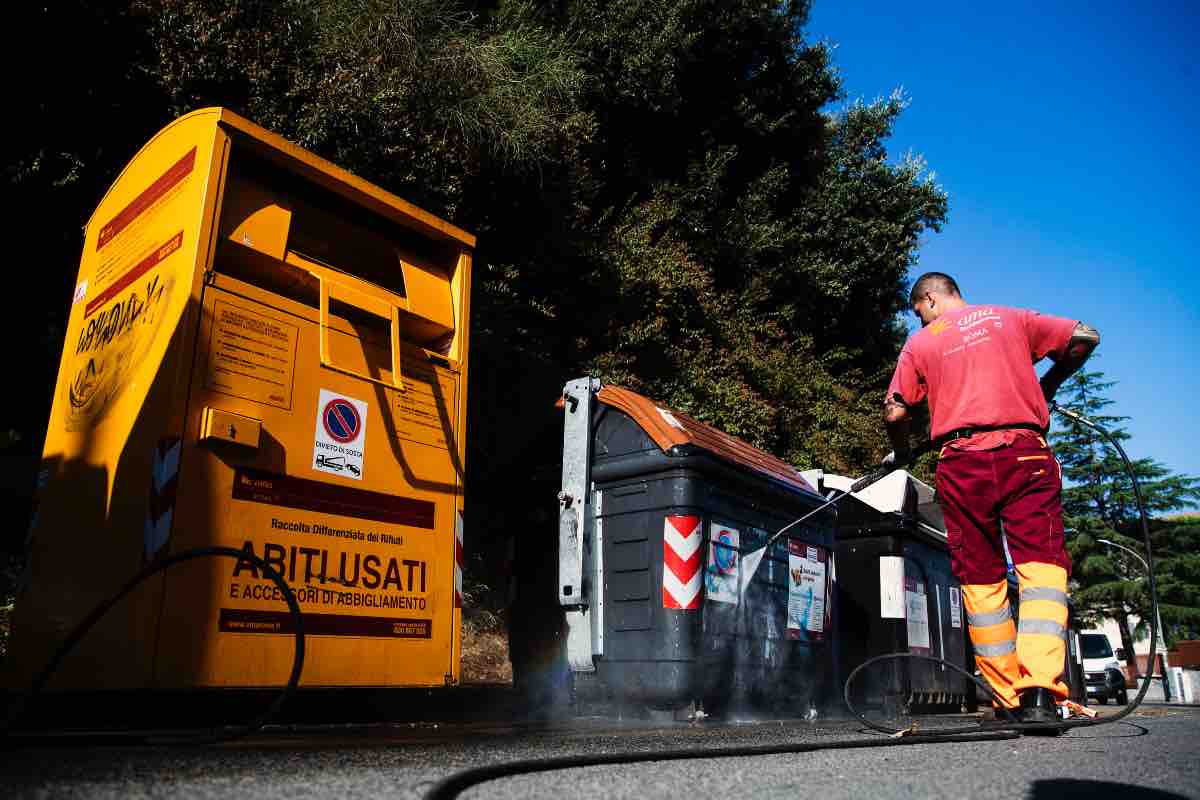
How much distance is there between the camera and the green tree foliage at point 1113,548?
34781 mm

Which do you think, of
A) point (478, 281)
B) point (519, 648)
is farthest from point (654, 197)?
point (519, 648)

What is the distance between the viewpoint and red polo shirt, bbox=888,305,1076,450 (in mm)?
3422

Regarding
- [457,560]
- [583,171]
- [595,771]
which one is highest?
[583,171]

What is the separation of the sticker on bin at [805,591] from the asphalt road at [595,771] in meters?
1.92

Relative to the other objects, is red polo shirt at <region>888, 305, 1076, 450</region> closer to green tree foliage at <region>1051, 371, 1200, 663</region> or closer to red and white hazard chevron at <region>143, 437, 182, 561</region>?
red and white hazard chevron at <region>143, 437, 182, 561</region>

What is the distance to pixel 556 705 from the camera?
14.3 ft

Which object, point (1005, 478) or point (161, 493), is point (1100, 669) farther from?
point (161, 493)

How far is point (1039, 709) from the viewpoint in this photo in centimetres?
303

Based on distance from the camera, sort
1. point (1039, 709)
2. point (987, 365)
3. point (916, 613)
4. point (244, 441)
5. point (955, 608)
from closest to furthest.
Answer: point (244, 441) → point (1039, 709) → point (987, 365) → point (916, 613) → point (955, 608)

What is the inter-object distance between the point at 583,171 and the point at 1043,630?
25.4 feet

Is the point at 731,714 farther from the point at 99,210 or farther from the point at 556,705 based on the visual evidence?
the point at 99,210

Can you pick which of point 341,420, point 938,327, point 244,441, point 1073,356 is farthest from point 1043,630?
point 244,441

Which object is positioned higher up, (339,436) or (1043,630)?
(339,436)

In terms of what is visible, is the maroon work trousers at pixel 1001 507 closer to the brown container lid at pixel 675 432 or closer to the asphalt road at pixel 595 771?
the asphalt road at pixel 595 771
